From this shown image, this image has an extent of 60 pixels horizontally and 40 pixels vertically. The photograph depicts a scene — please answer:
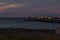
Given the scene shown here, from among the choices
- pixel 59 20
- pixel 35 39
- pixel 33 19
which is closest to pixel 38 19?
pixel 33 19

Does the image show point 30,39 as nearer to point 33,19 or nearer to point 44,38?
point 44,38

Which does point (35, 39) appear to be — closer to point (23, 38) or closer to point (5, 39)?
point (23, 38)

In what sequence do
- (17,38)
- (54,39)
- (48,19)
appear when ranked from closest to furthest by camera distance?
(17,38), (54,39), (48,19)

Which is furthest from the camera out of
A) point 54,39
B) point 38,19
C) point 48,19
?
point 38,19

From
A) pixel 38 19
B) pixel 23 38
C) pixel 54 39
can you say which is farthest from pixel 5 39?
pixel 38 19

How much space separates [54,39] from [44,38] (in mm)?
707

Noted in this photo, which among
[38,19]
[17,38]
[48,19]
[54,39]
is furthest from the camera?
[38,19]

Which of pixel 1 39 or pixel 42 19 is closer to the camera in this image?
pixel 1 39

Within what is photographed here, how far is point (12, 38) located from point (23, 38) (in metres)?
0.84

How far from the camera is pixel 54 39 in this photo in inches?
559

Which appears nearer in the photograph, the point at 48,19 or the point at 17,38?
the point at 17,38

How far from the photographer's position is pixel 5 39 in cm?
1370

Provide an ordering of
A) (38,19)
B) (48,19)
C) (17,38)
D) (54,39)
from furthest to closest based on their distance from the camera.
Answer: (38,19) → (48,19) → (54,39) → (17,38)

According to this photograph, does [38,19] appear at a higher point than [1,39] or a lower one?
lower
